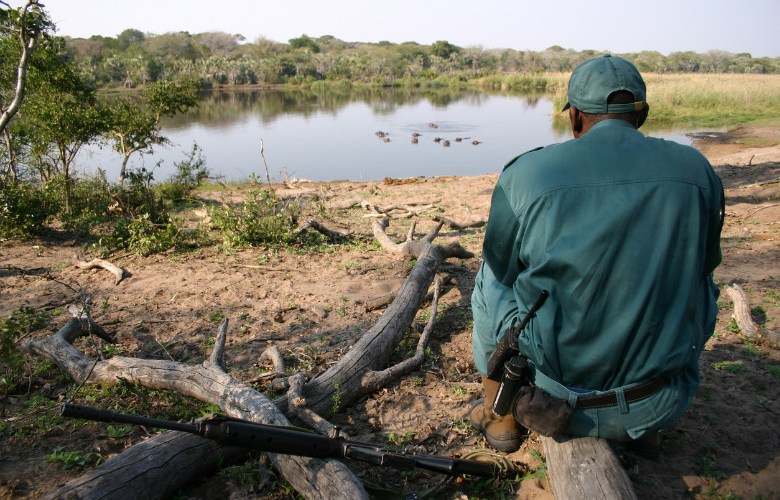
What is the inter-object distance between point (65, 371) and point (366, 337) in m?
1.90

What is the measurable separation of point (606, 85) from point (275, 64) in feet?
225

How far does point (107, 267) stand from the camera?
5.94 m

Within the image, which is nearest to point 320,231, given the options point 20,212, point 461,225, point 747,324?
point 461,225

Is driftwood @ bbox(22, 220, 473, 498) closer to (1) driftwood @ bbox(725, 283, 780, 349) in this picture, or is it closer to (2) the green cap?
(2) the green cap

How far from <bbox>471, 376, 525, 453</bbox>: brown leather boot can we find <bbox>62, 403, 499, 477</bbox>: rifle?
0.59 ft

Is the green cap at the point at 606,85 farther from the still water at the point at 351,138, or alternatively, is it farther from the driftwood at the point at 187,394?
the still water at the point at 351,138

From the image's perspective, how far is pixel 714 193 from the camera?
1.93 m

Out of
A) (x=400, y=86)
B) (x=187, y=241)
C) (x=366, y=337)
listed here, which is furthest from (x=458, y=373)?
(x=400, y=86)

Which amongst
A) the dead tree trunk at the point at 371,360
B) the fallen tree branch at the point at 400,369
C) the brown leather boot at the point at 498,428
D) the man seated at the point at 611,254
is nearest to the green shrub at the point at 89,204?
the dead tree trunk at the point at 371,360

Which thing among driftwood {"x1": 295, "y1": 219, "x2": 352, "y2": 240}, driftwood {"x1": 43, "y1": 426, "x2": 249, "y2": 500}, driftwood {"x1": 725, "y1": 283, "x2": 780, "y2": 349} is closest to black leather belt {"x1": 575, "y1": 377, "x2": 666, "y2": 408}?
driftwood {"x1": 43, "y1": 426, "x2": 249, "y2": 500}

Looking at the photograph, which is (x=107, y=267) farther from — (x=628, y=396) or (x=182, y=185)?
(x=182, y=185)

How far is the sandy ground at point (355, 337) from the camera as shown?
2.44 metres

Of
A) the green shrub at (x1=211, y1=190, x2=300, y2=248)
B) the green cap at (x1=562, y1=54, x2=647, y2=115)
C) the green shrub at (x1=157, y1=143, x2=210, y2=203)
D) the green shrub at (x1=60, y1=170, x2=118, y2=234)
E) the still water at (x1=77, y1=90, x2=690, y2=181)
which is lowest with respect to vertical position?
the still water at (x1=77, y1=90, x2=690, y2=181)

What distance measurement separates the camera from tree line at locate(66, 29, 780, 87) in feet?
179
